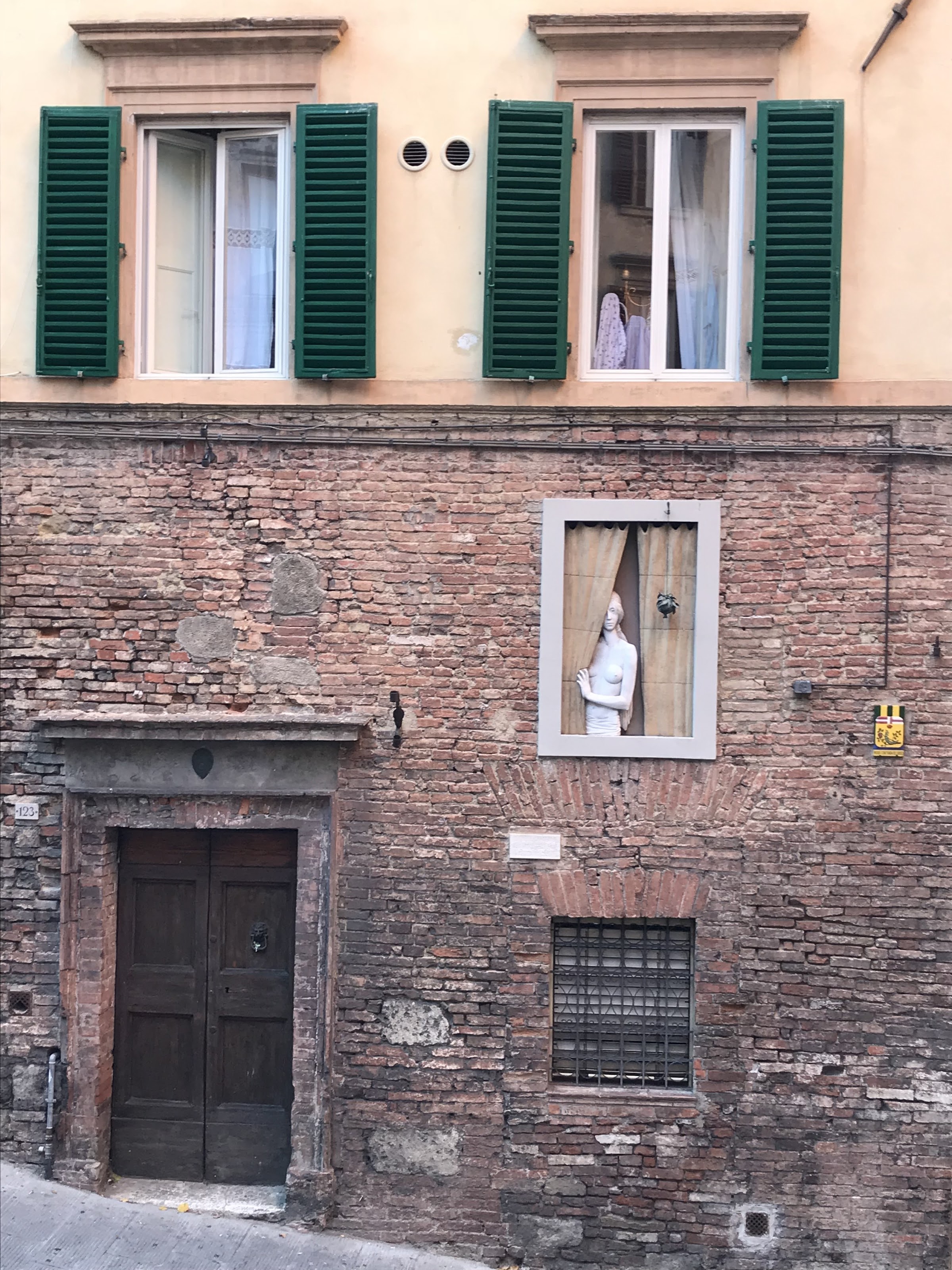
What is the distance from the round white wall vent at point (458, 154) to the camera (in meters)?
6.39

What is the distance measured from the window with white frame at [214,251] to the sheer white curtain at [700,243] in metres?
2.39

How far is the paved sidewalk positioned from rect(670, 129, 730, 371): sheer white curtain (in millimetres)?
5587

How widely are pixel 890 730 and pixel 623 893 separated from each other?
1809mm

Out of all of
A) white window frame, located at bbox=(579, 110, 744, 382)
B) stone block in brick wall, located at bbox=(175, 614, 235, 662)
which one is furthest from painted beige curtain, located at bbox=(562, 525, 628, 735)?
stone block in brick wall, located at bbox=(175, 614, 235, 662)

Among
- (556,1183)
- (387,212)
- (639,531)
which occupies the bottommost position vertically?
(556,1183)

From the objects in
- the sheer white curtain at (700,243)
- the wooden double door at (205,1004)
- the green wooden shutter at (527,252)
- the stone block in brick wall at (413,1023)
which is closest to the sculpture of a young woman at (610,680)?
the green wooden shutter at (527,252)

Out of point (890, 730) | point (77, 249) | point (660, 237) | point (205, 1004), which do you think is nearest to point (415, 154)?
point (660, 237)

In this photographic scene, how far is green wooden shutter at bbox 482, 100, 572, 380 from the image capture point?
6.28 meters

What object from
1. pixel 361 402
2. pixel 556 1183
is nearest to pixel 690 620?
pixel 361 402

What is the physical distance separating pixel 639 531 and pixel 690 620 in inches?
24.0

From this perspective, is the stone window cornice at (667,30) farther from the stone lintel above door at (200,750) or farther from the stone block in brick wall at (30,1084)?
the stone block in brick wall at (30,1084)

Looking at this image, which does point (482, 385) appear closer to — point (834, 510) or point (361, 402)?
point (361, 402)

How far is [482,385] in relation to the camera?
641 centimetres

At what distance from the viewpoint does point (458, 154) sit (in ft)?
21.0
